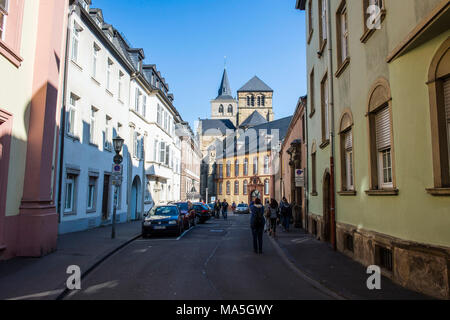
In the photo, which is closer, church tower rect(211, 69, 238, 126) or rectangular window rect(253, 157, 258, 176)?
rectangular window rect(253, 157, 258, 176)

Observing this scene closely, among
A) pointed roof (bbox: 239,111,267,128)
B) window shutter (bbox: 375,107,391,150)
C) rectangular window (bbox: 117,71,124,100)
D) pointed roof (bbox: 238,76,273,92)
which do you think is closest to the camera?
window shutter (bbox: 375,107,391,150)

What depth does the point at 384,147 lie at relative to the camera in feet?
27.4

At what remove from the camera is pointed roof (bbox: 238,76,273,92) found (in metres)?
95.9

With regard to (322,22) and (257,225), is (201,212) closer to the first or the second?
(257,225)

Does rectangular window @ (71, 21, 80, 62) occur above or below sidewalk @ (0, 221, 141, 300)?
above

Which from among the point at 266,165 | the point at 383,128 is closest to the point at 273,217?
the point at 383,128

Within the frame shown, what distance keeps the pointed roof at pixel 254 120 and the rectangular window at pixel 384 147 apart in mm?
81532

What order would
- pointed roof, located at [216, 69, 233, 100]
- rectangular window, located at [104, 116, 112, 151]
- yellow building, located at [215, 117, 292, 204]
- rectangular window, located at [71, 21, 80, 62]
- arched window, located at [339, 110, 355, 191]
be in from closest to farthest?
1. arched window, located at [339, 110, 355, 191]
2. rectangular window, located at [71, 21, 80, 62]
3. rectangular window, located at [104, 116, 112, 151]
4. yellow building, located at [215, 117, 292, 204]
5. pointed roof, located at [216, 69, 233, 100]

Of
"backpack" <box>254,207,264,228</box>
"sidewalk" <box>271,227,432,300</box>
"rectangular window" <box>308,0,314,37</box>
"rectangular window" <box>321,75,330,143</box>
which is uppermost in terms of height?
"rectangular window" <box>308,0,314,37</box>

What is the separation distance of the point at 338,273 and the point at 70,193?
43.0 feet

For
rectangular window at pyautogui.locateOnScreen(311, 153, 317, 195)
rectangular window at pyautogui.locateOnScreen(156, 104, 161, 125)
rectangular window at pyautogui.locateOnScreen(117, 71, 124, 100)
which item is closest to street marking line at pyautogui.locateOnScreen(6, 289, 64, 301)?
rectangular window at pyautogui.locateOnScreen(311, 153, 317, 195)

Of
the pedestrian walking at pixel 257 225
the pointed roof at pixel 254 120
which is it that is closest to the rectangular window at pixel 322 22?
the pedestrian walking at pixel 257 225

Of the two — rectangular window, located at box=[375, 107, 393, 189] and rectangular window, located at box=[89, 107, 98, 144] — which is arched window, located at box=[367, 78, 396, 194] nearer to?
rectangular window, located at box=[375, 107, 393, 189]
